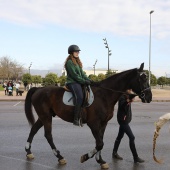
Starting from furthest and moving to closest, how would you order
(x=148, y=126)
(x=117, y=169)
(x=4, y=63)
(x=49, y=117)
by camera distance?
(x=4, y=63)
(x=148, y=126)
(x=49, y=117)
(x=117, y=169)

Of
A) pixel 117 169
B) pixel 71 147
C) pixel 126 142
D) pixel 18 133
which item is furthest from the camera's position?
pixel 18 133

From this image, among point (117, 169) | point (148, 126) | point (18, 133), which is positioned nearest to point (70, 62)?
point (117, 169)

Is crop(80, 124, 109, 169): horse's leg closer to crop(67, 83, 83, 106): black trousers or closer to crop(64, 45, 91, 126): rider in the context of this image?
crop(64, 45, 91, 126): rider

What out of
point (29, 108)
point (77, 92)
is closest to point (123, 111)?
Result: point (77, 92)

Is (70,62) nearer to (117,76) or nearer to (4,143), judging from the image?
(117,76)

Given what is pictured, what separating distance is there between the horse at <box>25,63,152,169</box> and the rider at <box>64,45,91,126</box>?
18 cm

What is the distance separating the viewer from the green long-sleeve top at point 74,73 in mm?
5723

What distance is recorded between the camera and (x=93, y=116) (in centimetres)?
562

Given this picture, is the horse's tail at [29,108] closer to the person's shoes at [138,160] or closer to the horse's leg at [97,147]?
the horse's leg at [97,147]

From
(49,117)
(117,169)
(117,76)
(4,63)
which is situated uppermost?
(4,63)

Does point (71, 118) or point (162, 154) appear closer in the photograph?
point (71, 118)

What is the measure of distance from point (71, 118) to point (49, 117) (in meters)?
0.54

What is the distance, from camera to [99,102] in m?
5.71

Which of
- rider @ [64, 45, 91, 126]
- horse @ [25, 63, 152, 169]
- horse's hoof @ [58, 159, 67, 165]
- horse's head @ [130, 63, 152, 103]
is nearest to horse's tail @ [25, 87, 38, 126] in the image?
horse @ [25, 63, 152, 169]
